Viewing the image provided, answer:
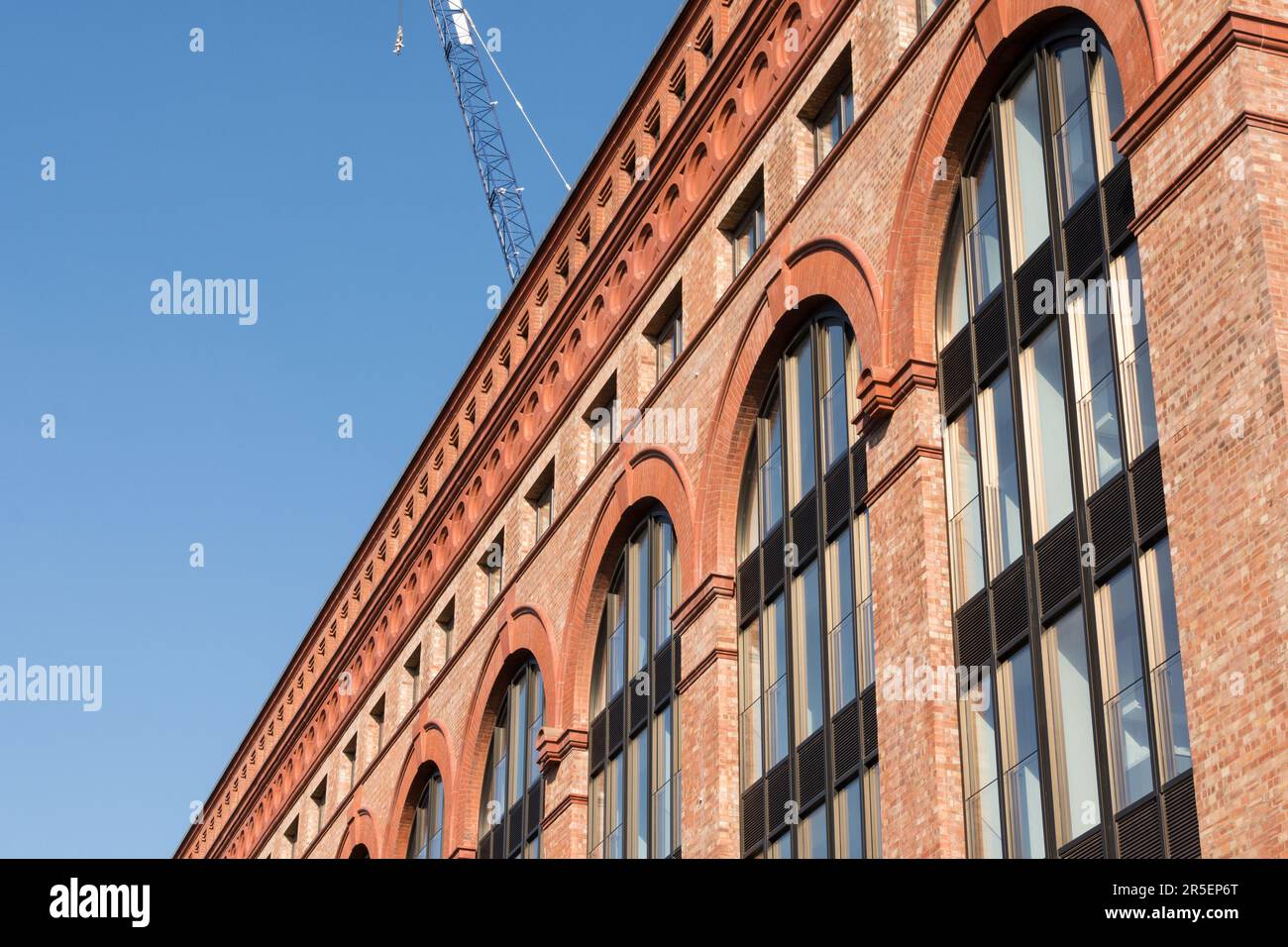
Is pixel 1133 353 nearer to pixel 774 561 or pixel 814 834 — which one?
pixel 814 834

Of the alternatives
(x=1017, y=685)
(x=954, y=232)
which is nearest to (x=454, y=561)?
(x=954, y=232)

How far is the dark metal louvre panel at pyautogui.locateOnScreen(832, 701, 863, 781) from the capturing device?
2431 cm

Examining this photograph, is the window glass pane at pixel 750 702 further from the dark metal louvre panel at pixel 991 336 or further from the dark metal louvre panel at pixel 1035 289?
the dark metal louvre panel at pixel 1035 289

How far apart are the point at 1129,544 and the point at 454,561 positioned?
26575 millimetres

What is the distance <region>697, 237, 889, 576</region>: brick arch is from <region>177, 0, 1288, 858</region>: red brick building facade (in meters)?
0.07

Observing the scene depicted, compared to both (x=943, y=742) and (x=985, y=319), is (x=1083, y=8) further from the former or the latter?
(x=943, y=742)

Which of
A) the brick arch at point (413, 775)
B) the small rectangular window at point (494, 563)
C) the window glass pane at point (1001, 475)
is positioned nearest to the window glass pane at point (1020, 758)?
the window glass pane at point (1001, 475)

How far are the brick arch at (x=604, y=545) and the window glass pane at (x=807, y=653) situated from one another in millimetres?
4697

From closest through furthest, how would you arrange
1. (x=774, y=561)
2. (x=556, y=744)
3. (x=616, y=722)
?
(x=774, y=561), (x=616, y=722), (x=556, y=744)

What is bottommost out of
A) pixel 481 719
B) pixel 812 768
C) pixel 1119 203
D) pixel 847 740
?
pixel 812 768

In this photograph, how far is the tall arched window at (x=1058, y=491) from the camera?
18828mm

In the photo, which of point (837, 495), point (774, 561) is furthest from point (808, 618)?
point (837, 495)

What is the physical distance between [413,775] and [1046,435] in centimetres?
2539

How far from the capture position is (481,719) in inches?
1578
